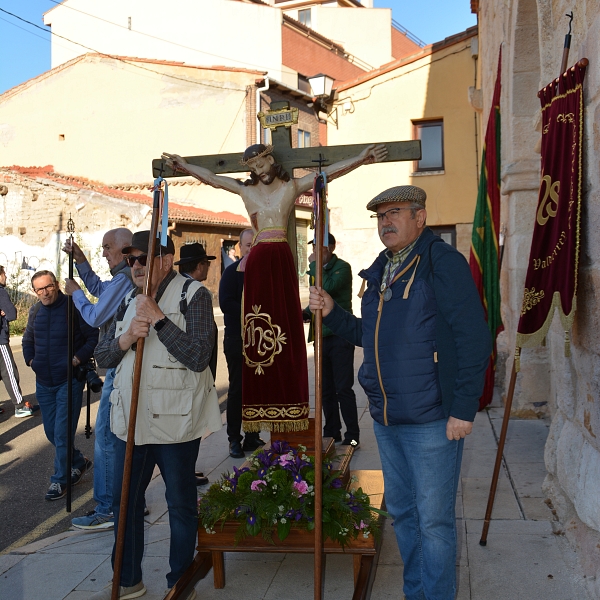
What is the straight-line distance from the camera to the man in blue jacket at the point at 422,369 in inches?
112

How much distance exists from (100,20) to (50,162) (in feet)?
22.5

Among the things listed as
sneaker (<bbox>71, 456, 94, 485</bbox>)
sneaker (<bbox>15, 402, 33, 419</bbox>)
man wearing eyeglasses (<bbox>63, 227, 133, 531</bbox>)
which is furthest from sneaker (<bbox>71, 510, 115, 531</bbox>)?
sneaker (<bbox>15, 402, 33, 419</bbox>)

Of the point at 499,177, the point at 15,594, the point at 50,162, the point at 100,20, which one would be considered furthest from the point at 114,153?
the point at 15,594

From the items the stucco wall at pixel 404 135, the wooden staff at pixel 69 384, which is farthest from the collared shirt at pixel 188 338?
the stucco wall at pixel 404 135

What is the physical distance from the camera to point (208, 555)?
3615mm

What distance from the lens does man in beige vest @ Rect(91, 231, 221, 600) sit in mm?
3332

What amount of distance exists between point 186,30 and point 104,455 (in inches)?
1069

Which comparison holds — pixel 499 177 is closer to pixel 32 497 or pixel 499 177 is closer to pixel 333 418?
pixel 333 418

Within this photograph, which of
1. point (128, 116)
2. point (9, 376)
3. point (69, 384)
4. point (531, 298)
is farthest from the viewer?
point (128, 116)

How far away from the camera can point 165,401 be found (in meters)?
3.35

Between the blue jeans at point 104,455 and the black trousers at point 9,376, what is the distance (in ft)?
13.2

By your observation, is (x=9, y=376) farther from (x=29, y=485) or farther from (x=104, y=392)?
(x=104, y=392)

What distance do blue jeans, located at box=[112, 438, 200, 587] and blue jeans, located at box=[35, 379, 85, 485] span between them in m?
2.14

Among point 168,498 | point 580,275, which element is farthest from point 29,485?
point 580,275
